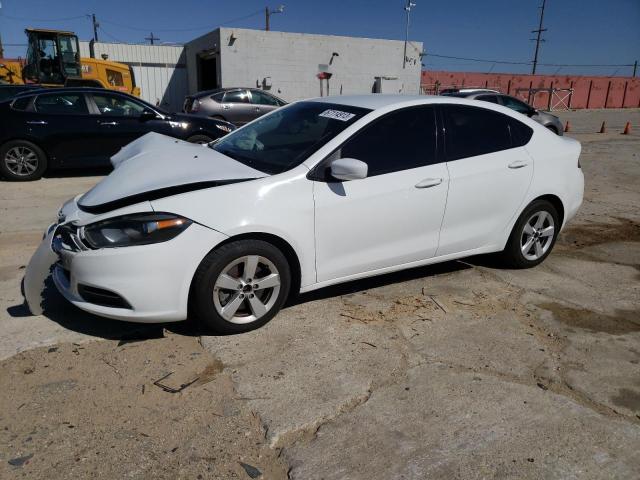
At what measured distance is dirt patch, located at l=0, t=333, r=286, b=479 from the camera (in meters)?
2.33

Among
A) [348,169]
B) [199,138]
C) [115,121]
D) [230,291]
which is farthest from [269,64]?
[230,291]

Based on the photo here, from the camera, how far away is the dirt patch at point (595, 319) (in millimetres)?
3799

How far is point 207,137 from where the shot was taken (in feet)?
30.2

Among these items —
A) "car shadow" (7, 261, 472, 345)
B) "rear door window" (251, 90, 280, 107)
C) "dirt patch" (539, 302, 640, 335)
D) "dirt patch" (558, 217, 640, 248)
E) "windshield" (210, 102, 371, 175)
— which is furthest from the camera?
"rear door window" (251, 90, 280, 107)

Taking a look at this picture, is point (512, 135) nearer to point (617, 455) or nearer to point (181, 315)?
point (617, 455)

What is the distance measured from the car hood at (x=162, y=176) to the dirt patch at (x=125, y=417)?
0.95 metres

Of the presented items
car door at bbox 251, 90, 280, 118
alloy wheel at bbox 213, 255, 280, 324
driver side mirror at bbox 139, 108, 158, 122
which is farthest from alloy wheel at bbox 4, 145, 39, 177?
car door at bbox 251, 90, 280, 118

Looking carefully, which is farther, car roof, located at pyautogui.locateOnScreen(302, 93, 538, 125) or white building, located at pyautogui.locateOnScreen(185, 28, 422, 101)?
white building, located at pyautogui.locateOnScreen(185, 28, 422, 101)

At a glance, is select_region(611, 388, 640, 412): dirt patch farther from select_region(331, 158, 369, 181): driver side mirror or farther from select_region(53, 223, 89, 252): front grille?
select_region(53, 223, 89, 252): front grille

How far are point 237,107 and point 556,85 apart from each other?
35.5m

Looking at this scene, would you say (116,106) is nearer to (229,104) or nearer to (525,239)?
(525,239)

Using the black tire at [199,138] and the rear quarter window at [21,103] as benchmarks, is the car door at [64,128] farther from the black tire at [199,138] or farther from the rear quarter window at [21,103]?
the black tire at [199,138]

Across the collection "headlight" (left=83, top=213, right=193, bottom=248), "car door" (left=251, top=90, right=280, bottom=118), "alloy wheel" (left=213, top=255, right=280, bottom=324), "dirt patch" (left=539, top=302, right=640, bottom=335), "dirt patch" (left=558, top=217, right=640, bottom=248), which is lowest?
"dirt patch" (left=539, top=302, right=640, bottom=335)

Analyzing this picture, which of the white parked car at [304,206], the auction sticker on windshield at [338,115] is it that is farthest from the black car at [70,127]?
the auction sticker on windshield at [338,115]
